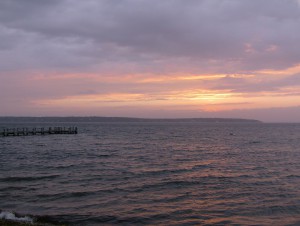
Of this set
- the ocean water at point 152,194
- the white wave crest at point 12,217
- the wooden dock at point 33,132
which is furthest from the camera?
the wooden dock at point 33,132

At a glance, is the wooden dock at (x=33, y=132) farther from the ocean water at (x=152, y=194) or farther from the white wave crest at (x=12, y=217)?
the white wave crest at (x=12, y=217)

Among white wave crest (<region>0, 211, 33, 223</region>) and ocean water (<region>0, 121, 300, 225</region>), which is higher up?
white wave crest (<region>0, 211, 33, 223</region>)

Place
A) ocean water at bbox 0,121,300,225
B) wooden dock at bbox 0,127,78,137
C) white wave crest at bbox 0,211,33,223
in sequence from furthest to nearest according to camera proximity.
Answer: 1. wooden dock at bbox 0,127,78,137
2. ocean water at bbox 0,121,300,225
3. white wave crest at bbox 0,211,33,223

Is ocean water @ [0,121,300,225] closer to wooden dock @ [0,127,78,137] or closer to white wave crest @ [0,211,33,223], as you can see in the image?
white wave crest @ [0,211,33,223]

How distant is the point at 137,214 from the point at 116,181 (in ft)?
27.4

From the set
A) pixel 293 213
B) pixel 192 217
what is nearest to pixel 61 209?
pixel 192 217

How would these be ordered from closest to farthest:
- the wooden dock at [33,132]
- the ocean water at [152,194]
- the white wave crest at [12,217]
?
1. the white wave crest at [12,217]
2. the ocean water at [152,194]
3. the wooden dock at [33,132]

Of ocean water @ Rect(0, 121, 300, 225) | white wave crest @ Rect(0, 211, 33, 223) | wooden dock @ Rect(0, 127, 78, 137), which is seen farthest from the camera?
wooden dock @ Rect(0, 127, 78, 137)

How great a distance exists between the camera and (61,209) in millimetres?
17484

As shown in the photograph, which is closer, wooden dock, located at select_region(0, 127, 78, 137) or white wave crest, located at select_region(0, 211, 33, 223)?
white wave crest, located at select_region(0, 211, 33, 223)

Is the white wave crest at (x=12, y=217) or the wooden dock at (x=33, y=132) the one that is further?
the wooden dock at (x=33, y=132)

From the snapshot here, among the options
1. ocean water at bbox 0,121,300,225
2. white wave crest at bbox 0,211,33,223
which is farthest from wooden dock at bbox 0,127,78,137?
white wave crest at bbox 0,211,33,223

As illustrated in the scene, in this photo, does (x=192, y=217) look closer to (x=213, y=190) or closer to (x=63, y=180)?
(x=213, y=190)

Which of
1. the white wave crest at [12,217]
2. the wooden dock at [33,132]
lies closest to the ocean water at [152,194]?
the white wave crest at [12,217]
